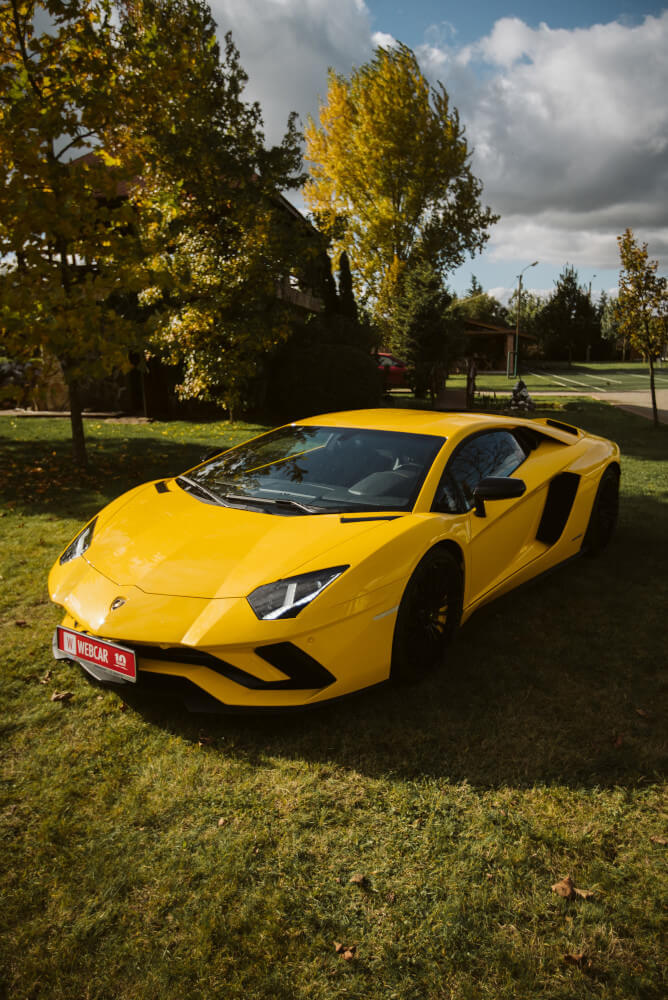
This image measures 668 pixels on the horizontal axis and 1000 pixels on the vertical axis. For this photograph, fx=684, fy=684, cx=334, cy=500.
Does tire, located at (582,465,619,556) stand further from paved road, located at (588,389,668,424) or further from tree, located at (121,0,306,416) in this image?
paved road, located at (588,389,668,424)

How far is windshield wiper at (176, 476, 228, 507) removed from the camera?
3686mm

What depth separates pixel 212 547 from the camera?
3131 mm

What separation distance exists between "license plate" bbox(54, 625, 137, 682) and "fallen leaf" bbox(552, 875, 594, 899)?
66.3 inches

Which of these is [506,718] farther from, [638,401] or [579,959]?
[638,401]

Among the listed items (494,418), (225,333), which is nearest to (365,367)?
(225,333)

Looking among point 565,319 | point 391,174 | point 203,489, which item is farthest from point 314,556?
point 565,319

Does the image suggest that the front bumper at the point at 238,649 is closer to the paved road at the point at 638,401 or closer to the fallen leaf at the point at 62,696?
the fallen leaf at the point at 62,696

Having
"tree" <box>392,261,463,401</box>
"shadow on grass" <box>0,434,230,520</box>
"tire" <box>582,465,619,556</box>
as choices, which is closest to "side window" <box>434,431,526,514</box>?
"tire" <box>582,465,619,556</box>

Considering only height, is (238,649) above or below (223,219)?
below

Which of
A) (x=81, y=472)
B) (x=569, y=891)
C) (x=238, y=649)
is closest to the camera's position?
(x=569, y=891)

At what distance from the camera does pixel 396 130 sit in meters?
29.6

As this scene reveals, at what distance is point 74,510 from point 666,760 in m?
5.60

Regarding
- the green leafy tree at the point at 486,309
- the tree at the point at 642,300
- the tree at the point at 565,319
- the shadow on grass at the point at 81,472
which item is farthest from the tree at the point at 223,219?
the green leafy tree at the point at 486,309

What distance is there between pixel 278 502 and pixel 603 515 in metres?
3.05
